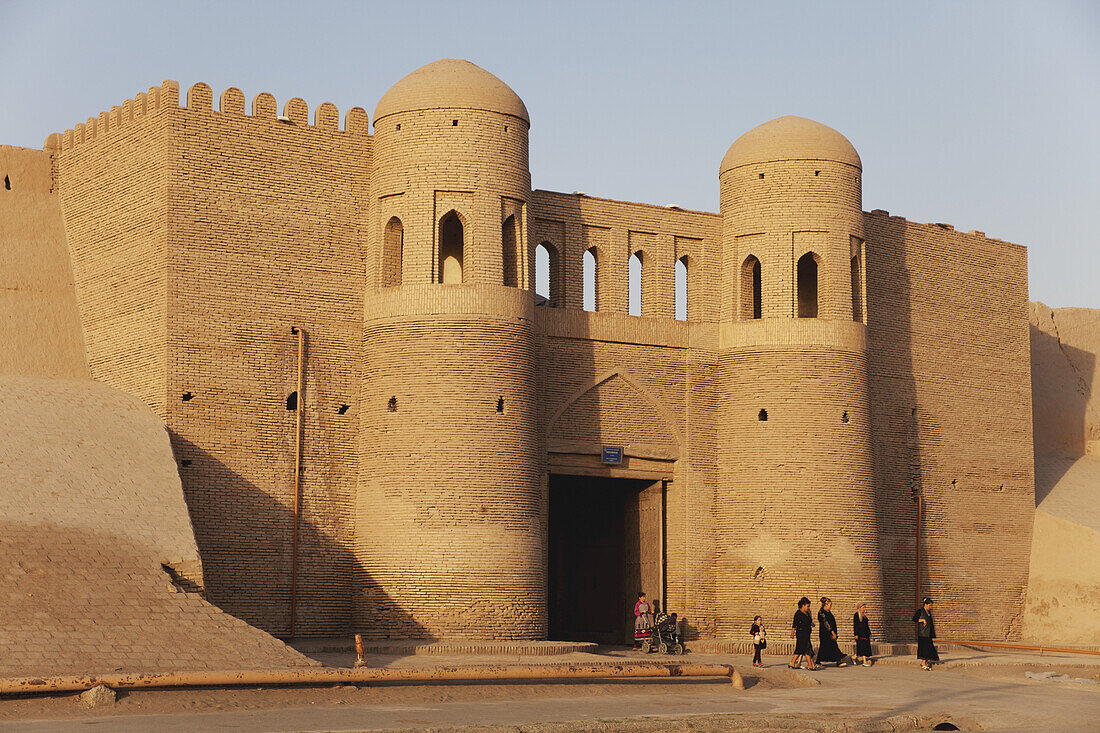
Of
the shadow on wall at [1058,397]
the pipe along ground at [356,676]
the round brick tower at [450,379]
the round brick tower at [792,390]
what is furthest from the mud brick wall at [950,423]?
the pipe along ground at [356,676]

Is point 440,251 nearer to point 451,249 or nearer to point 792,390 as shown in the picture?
point 451,249

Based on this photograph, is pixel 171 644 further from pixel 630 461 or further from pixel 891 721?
pixel 630 461

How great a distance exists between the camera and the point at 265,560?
1973 centimetres

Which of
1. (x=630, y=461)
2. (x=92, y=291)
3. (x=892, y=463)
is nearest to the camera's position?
(x=92, y=291)

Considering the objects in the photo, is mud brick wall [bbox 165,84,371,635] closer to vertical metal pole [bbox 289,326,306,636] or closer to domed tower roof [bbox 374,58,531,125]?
vertical metal pole [bbox 289,326,306,636]

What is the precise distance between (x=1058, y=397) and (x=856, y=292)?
8.09 m

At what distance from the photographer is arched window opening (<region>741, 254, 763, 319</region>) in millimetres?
23625

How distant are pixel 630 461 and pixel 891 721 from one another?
9.15m

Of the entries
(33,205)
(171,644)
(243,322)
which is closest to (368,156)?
(243,322)

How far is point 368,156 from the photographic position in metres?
21.6

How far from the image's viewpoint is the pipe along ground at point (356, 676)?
41.9 feet

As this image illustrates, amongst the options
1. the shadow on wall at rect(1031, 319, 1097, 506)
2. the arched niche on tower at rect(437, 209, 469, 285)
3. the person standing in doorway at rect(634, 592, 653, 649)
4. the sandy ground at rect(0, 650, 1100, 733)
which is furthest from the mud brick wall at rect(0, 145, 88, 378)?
the shadow on wall at rect(1031, 319, 1097, 506)

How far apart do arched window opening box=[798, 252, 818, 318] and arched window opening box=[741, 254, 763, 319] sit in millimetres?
1210

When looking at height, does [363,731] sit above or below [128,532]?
below
